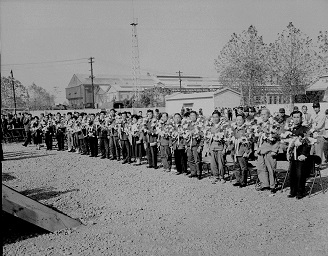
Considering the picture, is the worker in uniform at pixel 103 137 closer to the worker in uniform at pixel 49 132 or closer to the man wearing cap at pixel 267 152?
the worker in uniform at pixel 49 132

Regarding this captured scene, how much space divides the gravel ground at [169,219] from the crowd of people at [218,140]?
19.8 inches

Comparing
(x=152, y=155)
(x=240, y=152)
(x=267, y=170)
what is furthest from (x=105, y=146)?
(x=267, y=170)

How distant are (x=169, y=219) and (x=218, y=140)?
10.3 feet

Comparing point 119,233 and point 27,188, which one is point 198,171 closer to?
point 119,233

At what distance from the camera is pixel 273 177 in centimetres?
748

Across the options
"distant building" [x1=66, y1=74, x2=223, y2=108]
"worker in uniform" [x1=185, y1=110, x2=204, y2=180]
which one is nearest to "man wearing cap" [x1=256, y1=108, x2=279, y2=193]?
"worker in uniform" [x1=185, y1=110, x2=204, y2=180]

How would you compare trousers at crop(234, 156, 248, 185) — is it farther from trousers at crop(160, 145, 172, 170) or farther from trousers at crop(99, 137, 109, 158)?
trousers at crop(99, 137, 109, 158)

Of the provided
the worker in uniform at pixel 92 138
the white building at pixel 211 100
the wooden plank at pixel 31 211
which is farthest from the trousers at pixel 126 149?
the white building at pixel 211 100

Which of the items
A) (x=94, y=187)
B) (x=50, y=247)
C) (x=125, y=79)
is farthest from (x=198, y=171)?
(x=125, y=79)

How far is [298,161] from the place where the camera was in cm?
700

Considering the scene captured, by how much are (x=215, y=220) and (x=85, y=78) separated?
91494mm

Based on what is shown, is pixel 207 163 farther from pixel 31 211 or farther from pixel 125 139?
pixel 31 211

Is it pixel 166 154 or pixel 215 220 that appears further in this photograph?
pixel 166 154

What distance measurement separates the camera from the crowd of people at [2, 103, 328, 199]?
23.4 feet
